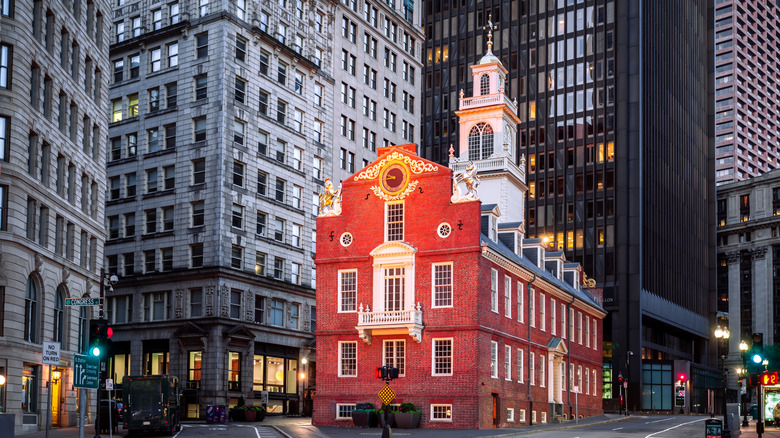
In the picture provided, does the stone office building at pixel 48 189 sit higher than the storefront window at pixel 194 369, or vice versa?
the stone office building at pixel 48 189

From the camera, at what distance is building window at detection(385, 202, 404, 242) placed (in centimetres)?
5438

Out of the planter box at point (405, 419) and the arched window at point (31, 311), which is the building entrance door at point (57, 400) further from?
the planter box at point (405, 419)

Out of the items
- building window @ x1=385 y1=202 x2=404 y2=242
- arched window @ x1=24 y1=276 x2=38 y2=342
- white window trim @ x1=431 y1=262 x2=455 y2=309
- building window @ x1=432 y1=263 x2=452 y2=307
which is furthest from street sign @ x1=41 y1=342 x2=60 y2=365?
building window @ x1=385 y1=202 x2=404 y2=242

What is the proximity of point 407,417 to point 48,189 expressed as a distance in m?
21.9

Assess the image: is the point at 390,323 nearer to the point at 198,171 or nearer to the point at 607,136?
the point at 198,171

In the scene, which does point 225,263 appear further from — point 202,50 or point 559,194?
point 559,194

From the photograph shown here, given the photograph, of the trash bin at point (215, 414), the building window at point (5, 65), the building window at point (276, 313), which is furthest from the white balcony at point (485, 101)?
the building window at point (5, 65)

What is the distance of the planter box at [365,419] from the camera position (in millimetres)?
51875

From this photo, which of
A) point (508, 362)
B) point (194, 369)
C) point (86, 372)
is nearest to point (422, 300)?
point (508, 362)

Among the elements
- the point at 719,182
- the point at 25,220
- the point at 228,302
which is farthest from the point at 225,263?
the point at 719,182

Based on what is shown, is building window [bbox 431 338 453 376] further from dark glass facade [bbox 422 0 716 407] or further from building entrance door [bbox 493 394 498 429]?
dark glass facade [bbox 422 0 716 407]

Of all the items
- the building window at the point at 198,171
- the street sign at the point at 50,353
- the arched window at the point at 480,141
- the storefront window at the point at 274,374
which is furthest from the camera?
the storefront window at the point at 274,374

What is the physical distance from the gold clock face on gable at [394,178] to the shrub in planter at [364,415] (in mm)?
12172

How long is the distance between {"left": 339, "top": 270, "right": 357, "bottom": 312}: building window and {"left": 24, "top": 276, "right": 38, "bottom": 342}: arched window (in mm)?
16990
